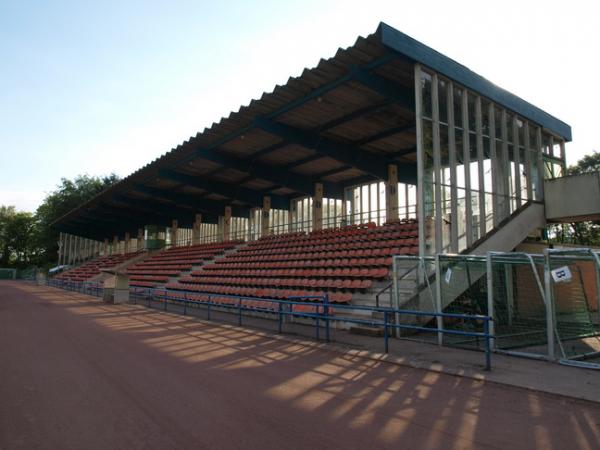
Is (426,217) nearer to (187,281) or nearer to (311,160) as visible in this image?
(311,160)

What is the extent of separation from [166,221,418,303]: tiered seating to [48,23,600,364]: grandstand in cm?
6

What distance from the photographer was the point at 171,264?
2591 cm

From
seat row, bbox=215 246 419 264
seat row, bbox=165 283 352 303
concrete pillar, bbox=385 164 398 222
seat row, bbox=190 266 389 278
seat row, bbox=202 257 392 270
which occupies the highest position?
concrete pillar, bbox=385 164 398 222

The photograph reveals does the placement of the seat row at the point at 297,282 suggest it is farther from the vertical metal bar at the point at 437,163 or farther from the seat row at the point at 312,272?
the vertical metal bar at the point at 437,163

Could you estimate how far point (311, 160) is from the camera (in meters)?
20.0

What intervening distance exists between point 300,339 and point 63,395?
513 cm

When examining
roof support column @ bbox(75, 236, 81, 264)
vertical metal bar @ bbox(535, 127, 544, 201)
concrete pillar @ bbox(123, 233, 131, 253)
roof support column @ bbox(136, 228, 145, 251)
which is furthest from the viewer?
roof support column @ bbox(75, 236, 81, 264)

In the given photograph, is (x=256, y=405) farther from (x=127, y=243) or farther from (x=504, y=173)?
(x=127, y=243)

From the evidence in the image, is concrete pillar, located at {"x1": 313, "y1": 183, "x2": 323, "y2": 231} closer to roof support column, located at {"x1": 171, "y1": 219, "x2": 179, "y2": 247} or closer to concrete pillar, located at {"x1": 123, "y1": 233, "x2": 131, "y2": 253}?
roof support column, located at {"x1": 171, "y1": 219, "x2": 179, "y2": 247}

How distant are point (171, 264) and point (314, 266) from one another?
1411 cm

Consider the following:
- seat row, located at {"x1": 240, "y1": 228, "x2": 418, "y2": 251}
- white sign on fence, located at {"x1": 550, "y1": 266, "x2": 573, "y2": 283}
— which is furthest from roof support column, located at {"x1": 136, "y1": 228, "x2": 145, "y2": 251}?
white sign on fence, located at {"x1": 550, "y1": 266, "x2": 573, "y2": 283}

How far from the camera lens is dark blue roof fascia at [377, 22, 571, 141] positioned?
1030 centimetres

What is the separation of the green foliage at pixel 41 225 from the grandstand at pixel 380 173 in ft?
105

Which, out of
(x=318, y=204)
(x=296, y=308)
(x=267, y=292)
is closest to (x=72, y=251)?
(x=318, y=204)
